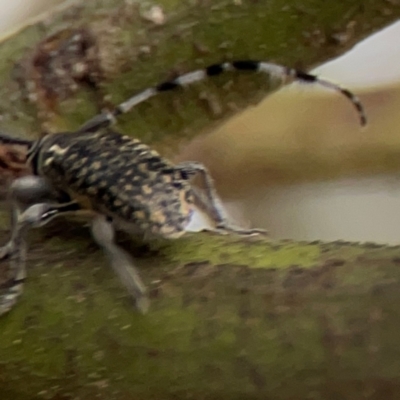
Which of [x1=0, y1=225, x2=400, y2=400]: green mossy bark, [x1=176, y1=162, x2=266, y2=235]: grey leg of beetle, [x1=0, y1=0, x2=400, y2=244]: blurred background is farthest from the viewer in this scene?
[x1=0, y1=0, x2=400, y2=244]: blurred background

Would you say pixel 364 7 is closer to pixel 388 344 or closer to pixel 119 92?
pixel 119 92

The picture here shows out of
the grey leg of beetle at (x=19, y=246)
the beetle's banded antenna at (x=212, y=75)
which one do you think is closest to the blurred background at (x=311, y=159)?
the beetle's banded antenna at (x=212, y=75)

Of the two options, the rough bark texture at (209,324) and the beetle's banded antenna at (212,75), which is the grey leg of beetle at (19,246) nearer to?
the rough bark texture at (209,324)

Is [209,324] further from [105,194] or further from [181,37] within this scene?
[181,37]

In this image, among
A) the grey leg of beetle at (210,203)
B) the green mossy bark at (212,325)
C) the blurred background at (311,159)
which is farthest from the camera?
the blurred background at (311,159)

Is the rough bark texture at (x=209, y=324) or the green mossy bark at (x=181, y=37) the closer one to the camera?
the rough bark texture at (x=209, y=324)

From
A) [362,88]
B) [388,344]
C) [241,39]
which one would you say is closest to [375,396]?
[388,344]

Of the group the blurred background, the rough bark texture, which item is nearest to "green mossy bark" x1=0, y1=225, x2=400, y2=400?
the rough bark texture

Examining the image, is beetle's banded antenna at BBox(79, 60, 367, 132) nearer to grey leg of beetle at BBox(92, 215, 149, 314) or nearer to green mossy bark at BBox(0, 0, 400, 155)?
green mossy bark at BBox(0, 0, 400, 155)
